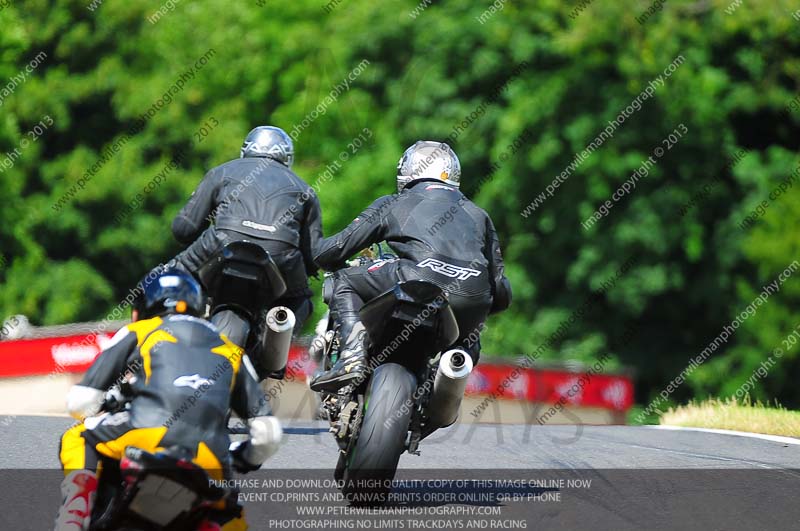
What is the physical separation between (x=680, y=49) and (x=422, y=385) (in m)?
21.7

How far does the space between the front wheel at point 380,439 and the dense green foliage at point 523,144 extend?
20996 mm

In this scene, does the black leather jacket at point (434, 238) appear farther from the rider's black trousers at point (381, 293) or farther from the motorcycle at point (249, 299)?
the motorcycle at point (249, 299)

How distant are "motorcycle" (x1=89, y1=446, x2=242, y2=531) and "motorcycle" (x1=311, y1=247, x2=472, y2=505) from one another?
1.94 meters

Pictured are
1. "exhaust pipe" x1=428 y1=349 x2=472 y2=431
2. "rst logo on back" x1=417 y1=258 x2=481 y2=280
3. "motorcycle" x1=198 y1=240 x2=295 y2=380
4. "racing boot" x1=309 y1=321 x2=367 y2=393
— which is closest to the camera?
"racing boot" x1=309 y1=321 x2=367 y2=393

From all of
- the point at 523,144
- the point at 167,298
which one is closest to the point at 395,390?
the point at 167,298

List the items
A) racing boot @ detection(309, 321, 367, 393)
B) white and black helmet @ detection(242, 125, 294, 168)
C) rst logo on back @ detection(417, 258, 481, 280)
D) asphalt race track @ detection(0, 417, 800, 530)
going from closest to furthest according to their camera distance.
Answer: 1. asphalt race track @ detection(0, 417, 800, 530)
2. racing boot @ detection(309, 321, 367, 393)
3. rst logo on back @ detection(417, 258, 481, 280)
4. white and black helmet @ detection(242, 125, 294, 168)

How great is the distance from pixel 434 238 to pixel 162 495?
319 centimetres

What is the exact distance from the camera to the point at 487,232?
8.48m

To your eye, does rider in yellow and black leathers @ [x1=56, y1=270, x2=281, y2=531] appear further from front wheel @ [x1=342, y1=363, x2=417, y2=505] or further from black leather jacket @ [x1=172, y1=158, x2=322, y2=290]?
black leather jacket @ [x1=172, y1=158, x2=322, y2=290]

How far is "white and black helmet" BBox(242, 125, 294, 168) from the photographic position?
1027 centimetres

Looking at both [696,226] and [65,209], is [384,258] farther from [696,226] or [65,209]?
[65,209]

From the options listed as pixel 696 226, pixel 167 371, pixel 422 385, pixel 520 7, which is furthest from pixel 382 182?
pixel 167 371

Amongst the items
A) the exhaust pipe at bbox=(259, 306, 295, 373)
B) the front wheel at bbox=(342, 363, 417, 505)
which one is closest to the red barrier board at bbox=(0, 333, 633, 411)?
the exhaust pipe at bbox=(259, 306, 295, 373)

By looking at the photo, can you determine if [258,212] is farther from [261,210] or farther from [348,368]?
[348,368]
